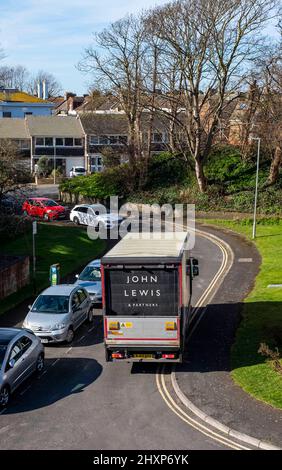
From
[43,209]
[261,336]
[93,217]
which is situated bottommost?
[261,336]

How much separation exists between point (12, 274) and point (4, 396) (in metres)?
12.5

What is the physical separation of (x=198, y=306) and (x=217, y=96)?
29861 mm

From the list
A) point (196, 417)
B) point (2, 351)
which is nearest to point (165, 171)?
point (2, 351)

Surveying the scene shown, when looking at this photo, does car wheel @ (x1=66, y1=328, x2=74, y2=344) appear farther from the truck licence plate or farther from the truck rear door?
the truck licence plate

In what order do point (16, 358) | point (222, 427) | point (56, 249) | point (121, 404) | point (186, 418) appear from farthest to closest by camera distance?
1. point (56, 249)
2. point (16, 358)
3. point (121, 404)
4. point (186, 418)
5. point (222, 427)

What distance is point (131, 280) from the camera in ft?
53.4

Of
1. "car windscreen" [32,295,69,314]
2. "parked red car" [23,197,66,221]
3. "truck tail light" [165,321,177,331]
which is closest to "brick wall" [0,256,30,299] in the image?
"car windscreen" [32,295,69,314]

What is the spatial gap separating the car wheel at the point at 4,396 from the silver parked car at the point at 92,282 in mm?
9855

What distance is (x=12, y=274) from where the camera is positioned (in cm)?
2705

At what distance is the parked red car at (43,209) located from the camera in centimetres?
4562

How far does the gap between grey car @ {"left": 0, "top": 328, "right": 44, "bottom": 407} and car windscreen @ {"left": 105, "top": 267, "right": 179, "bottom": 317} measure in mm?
2539

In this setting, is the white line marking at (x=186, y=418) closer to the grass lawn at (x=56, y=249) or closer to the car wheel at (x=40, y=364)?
the car wheel at (x=40, y=364)

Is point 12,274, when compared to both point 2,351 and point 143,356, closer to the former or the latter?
point 2,351
